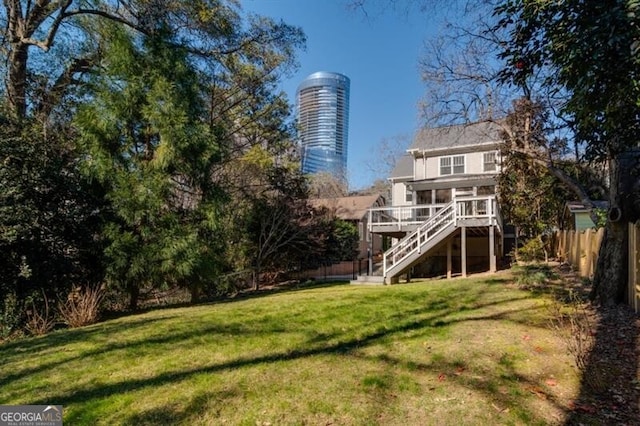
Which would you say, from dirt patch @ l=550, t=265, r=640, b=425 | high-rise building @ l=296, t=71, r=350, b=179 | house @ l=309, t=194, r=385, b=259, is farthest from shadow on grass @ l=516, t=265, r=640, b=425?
high-rise building @ l=296, t=71, r=350, b=179

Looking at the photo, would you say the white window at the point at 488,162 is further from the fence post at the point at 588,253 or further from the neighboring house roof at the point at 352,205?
the fence post at the point at 588,253

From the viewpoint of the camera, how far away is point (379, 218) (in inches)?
634

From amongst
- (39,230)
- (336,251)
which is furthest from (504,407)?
(336,251)

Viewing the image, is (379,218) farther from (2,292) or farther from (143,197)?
(2,292)

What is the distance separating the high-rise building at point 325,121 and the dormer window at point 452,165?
9969mm

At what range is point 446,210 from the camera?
1356 cm

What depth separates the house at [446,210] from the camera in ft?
43.2

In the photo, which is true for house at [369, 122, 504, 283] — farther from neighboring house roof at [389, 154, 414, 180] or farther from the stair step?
the stair step

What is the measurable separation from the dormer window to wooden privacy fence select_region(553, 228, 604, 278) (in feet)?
25.1

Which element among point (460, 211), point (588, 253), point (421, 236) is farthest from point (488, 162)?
point (588, 253)

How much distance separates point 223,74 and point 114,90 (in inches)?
269

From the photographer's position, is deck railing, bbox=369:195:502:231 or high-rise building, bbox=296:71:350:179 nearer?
deck railing, bbox=369:195:502:231

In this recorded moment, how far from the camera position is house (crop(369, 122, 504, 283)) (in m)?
13.2

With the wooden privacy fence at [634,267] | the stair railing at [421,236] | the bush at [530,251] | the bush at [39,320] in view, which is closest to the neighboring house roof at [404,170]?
the stair railing at [421,236]
